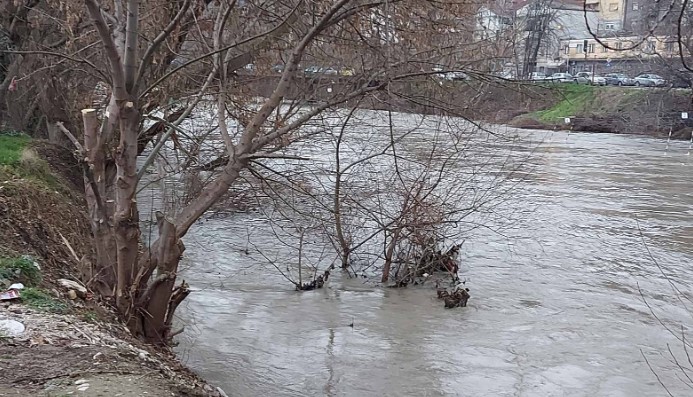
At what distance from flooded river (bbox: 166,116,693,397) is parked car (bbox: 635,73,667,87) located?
31562mm

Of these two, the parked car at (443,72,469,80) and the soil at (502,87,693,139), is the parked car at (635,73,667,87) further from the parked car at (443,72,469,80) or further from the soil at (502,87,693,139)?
the parked car at (443,72,469,80)

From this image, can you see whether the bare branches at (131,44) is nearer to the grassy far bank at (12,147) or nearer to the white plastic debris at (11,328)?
the white plastic debris at (11,328)

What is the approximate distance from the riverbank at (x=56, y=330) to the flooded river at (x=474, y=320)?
1877 millimetres

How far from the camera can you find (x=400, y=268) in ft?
42.3

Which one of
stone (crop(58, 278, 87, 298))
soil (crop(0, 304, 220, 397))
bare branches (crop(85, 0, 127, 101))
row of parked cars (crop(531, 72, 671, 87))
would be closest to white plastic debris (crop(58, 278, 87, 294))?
stone (crop(58, 278, 87, 298))

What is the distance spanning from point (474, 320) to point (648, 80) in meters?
43.5

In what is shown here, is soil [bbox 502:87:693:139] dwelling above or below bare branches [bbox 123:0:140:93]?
above

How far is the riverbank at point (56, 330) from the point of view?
462 centimetres

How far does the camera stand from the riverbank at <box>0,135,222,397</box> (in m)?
4.62

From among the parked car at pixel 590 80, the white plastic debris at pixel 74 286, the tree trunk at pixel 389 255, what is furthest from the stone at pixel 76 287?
the parked car at pixel 590 80

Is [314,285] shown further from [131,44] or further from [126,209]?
[131,44]

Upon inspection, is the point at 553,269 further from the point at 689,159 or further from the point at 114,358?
the point at 689,159

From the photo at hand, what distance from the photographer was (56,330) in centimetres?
541

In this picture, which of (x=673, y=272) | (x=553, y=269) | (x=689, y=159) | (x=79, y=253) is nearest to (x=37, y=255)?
(x=79, y=253)
